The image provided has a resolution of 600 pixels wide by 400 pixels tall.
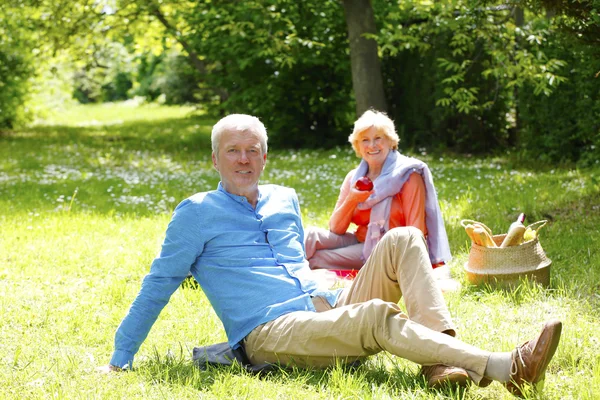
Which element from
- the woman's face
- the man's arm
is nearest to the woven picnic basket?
the woman's face

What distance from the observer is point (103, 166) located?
14898mm

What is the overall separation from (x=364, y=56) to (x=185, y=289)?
984cm

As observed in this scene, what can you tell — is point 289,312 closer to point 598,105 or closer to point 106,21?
point 598,105

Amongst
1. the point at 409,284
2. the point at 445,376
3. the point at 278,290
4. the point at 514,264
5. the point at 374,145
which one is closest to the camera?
the point at 445,376

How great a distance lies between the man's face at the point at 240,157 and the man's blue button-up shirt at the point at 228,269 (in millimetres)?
106

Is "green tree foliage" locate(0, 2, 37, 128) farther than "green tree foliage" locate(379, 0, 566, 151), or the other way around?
"green tree foliage" locate(0, 2, 37, 128)

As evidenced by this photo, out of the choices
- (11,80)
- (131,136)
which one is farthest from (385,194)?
(11,80)

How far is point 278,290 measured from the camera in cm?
408

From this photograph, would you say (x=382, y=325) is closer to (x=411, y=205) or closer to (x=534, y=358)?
(x=534, y=358)

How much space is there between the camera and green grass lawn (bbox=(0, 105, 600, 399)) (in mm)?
3781

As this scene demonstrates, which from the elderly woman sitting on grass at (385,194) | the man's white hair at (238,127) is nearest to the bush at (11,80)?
the elderly woman sitting on grass at (385,194)

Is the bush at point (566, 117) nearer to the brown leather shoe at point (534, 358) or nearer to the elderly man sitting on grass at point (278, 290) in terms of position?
the elderly man sitting on grass at point (278, 290)

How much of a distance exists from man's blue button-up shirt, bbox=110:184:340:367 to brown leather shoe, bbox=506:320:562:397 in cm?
116

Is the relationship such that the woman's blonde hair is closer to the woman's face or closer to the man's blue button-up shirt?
the woman's face
